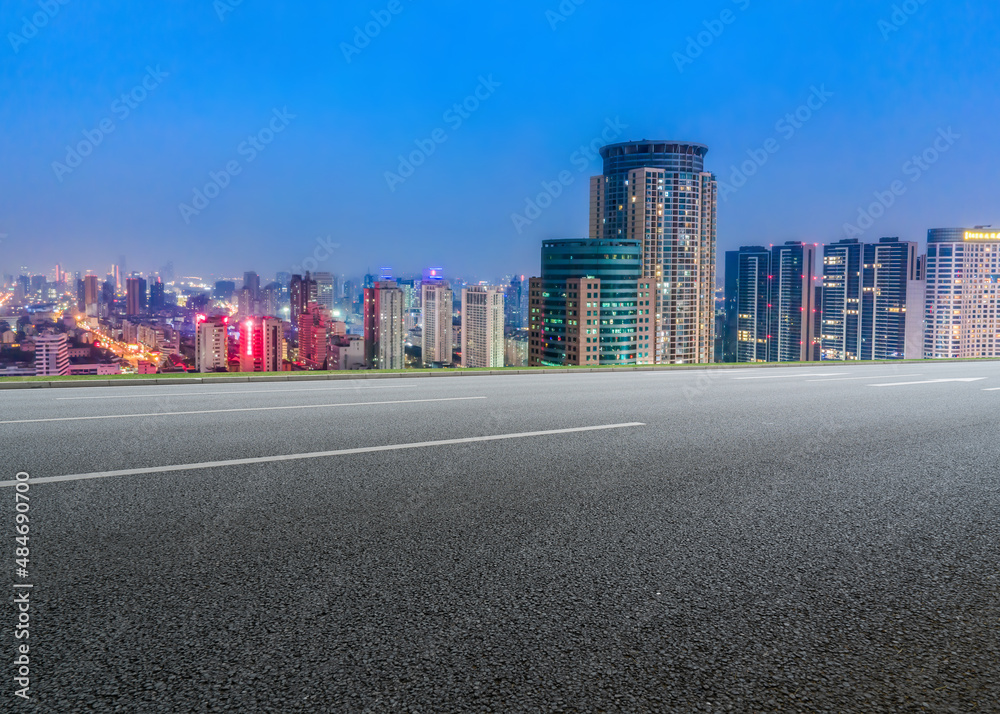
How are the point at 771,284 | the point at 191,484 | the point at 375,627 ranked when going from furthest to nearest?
the point at 771,284 → the point at 191,484 → the point at 375,627

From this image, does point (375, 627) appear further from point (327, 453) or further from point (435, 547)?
point (327, 453)

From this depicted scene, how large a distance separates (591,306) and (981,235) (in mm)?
65009

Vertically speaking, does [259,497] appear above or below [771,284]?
below

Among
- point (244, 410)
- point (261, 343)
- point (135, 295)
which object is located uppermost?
point (135, 295)

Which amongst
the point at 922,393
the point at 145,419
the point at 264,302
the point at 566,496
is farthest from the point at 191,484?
the point at 264,302

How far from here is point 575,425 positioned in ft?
26.2

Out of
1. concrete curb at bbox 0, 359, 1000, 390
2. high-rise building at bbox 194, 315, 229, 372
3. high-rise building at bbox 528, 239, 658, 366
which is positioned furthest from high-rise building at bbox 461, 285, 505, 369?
concrete curb at bbox 0, 359, 1000, 390

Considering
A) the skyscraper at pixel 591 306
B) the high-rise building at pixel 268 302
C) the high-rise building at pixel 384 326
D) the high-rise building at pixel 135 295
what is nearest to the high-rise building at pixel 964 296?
the skyscraper at pixel 591 306

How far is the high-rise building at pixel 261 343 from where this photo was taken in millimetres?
22952

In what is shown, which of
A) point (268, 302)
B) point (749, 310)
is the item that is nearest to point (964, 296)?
point (749, 310)

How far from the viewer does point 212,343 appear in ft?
70.1

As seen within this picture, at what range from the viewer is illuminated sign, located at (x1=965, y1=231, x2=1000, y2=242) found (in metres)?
102

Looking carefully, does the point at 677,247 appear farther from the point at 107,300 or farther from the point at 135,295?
the point at 107,300

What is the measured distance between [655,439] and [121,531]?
5087 mm
